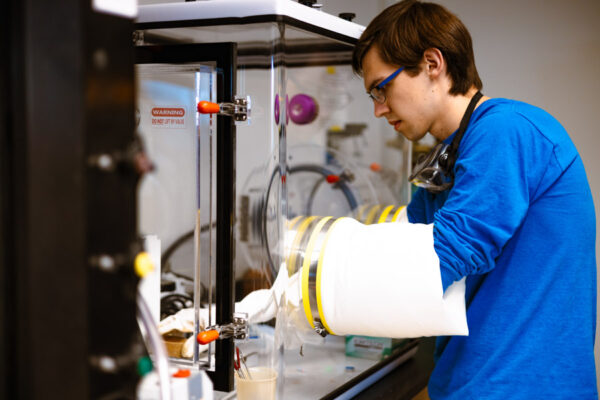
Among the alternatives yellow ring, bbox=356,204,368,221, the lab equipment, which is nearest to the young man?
the lab equipment

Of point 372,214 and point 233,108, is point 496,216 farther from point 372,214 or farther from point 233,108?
point 372,214

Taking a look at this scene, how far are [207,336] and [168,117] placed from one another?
1.49 ft

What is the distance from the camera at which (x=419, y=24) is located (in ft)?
4.00

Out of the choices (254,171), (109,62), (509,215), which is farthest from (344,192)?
(109,62)

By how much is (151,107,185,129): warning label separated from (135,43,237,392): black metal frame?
0.09 meters

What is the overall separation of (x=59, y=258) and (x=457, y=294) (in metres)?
0.82

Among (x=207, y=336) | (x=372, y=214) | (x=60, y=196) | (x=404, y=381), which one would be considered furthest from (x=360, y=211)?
(x=60, y=196)

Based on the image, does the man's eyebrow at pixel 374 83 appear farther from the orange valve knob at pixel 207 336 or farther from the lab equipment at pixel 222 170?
the orange valve knob at pixel 207 336

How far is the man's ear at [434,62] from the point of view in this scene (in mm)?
1210

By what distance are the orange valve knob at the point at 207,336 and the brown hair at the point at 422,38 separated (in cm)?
67

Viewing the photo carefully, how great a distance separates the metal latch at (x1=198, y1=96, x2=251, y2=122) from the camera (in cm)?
115

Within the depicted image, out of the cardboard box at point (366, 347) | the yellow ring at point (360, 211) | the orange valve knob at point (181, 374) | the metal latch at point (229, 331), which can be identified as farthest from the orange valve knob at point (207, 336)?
the yellow ring at point (360, 211)

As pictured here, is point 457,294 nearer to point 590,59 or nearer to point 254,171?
point 254,171

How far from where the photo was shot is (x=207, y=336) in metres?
1.16
